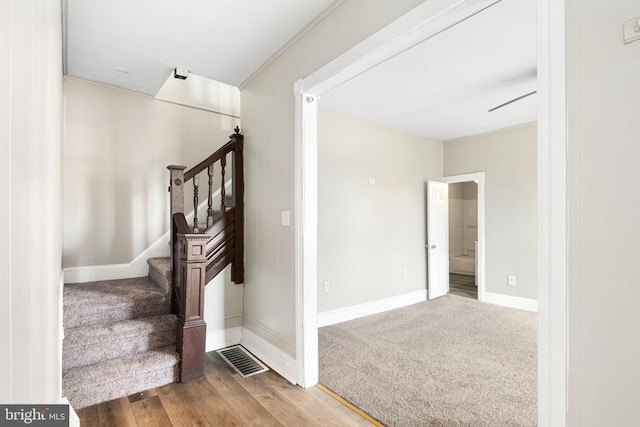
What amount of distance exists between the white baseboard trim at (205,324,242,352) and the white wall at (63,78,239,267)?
4.60ft

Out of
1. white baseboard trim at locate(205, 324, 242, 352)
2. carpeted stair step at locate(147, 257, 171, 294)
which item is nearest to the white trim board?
white baseboard trim at locate(205, 324, 242, 352)

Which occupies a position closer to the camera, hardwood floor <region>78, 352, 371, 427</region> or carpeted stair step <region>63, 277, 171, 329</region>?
hardwood floor <region>78, 352, 371, 427</region>

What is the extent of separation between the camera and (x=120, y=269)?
11.9ft

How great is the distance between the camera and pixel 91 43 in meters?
2.67

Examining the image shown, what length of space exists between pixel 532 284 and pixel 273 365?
3.99m

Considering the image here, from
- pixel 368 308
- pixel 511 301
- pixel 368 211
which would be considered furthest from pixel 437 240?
pixel 368 308

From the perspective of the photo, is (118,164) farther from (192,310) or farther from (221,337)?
(221,337)

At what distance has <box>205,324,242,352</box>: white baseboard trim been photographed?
10.4 feet

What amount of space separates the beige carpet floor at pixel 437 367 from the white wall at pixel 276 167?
68cm

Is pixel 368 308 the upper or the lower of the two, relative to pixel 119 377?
lower

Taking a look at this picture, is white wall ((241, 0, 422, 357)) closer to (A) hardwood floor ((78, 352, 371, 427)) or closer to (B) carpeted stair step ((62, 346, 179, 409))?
(A) hardwood floor ((78, 352, 371, 427))

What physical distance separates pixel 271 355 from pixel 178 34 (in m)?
2.77
